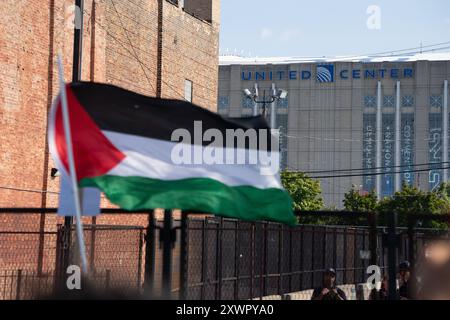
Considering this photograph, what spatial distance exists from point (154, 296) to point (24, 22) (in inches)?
968

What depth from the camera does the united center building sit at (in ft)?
445

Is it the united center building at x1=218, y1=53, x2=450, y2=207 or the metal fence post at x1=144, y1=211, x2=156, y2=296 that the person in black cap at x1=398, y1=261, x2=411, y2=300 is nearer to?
the metal fence post at x1=144, y1=211, x2=156, y2=296

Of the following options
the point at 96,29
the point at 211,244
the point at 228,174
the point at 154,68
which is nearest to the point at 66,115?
the point at 228,174

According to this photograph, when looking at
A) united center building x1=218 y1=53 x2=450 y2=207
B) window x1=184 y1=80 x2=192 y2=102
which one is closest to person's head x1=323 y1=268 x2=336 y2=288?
window x1=184 y1=80 x2=192 y2=102

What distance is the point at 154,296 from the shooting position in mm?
8203

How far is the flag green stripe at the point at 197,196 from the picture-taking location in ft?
25.1

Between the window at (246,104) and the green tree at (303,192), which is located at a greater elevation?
the window at (246,104)

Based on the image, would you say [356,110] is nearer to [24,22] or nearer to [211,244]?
[24,22]

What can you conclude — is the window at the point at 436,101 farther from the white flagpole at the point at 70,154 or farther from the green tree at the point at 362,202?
the white flagpole at the point at 70,154

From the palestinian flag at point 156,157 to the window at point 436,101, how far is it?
425 feet

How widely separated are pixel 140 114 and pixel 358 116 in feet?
432

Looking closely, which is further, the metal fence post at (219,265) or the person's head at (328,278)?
the metal fence post at (219,265)

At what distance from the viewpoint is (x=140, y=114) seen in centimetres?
809

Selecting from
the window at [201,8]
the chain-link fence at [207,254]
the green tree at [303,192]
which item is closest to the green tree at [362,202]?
the green tree at [303,192]
